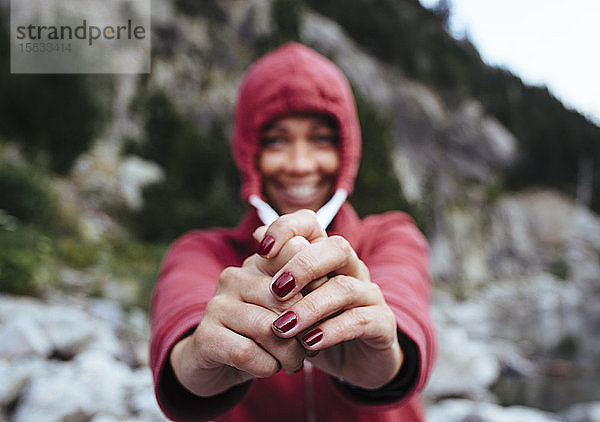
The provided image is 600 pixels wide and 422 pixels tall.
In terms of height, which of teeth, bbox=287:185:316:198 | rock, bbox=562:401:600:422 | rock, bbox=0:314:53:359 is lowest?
rock, bbox=562:401:600:422

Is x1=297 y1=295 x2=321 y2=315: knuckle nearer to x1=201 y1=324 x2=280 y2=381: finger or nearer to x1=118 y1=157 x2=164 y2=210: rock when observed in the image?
x1=201 y1=324 x2=280 y2=381: finger

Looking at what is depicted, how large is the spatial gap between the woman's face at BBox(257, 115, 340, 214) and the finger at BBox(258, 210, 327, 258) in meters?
0.61

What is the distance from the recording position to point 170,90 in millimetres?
21047

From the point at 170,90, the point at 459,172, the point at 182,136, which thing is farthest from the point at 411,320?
the point at 459,172

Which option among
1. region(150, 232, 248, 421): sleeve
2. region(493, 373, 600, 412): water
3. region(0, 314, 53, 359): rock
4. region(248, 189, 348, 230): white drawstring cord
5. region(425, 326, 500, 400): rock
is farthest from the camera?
region(493, 373, 600, 412): water

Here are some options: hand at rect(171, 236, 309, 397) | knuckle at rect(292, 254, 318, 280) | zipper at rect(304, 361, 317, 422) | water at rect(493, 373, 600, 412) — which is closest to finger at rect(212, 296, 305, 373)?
hand at rect(171, 236, 309, 397)

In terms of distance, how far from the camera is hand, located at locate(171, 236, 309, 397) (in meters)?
0.83

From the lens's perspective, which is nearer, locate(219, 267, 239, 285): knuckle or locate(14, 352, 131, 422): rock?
locate(219, 267, 239, 285): knuckle

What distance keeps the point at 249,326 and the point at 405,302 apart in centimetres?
44

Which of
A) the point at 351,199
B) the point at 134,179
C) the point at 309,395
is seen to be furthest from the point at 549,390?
the point at 134,179

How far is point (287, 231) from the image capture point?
2.85 feet

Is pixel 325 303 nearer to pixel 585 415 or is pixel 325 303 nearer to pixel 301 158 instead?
pixel 301 158

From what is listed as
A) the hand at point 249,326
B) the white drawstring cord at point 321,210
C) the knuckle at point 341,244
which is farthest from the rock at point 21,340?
the knuckle at point 341,244

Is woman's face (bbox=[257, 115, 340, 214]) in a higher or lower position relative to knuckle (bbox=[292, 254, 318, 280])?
higher
